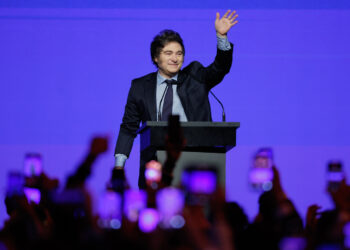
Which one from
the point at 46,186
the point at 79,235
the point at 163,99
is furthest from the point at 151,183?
the point at 163,99

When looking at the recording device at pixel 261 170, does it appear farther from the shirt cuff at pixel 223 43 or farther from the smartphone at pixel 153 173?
the shirt cuff at pixel 223 43

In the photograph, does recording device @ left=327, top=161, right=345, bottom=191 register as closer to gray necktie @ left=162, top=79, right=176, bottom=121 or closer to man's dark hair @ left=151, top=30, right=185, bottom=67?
gray necktie @ left=162, top=79, right=176, bottom=121

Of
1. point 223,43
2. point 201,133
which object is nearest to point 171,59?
point 223,43

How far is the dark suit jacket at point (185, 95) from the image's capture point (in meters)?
2.92

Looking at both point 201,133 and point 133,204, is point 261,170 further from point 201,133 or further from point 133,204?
point 201,133

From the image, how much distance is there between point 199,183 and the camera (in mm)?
1179

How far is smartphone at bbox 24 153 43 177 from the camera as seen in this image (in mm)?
1398

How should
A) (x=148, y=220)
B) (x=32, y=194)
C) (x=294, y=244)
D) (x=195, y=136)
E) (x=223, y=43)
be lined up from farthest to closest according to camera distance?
(x=223, y=43)
(x=195, y=136)
(x=32, y=194)
(x=148, y=220)
(x=294, y=244)

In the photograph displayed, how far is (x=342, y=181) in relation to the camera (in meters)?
1.46

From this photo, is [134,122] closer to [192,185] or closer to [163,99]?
[163,99]

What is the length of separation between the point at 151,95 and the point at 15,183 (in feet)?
5.09

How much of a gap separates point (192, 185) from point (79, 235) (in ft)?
0.82

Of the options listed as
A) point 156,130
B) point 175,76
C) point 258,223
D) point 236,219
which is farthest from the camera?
point 175,76

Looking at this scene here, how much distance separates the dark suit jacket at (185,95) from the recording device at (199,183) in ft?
5.56
